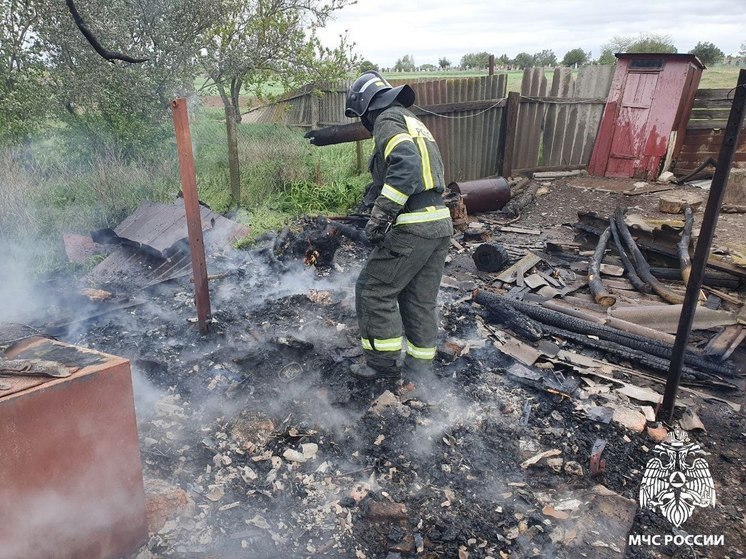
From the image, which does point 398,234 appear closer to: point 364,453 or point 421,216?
point 421,216

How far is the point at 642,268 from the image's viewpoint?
5.91 meters

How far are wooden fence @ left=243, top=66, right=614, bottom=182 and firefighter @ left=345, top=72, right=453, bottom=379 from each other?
6403 millimetres

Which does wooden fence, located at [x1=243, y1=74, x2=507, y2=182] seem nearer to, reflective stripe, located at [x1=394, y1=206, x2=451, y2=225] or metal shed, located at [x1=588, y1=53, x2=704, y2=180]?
metal shed, located at [x1=588, y1=53, x2=704, y2=180]

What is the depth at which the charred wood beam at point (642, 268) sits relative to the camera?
209 inches

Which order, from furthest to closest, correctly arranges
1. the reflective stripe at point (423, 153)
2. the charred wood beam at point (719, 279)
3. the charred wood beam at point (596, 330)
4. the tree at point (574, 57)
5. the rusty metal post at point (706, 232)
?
the tree at point (574, 57) → the charred wood beam at point (719, 279) → the charred wood beam at point (596, 330) → the reflective stripe at point (423, 153) → the rusty metal post at point (706, 232)

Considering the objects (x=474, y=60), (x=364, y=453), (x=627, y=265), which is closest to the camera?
(x=364, y=453)

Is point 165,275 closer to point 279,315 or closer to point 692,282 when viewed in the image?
point 279,315

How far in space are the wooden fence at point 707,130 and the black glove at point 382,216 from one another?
415 inches

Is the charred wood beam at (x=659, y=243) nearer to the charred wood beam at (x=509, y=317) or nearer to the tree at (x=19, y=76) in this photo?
the charred wood beam at (x=509, y=317)

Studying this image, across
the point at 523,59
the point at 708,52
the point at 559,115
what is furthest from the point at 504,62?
the point at 559,115

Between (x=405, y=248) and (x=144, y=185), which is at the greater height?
(x=405, y=248)

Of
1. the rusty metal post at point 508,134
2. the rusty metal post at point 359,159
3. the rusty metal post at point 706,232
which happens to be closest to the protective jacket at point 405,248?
the rusty metal post at point 706,232

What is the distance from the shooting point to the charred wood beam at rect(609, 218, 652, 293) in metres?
5.65

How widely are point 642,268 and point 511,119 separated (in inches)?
219
